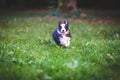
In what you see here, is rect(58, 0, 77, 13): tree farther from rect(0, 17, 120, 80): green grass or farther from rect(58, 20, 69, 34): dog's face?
rect(58, 20, 69, 34): dog's face

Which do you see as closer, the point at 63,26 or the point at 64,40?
the point at 63,26

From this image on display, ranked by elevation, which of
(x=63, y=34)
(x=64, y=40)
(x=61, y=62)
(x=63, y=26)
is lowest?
(x=61, y=62)

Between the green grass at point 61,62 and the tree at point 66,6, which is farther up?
the tree at point 66,6

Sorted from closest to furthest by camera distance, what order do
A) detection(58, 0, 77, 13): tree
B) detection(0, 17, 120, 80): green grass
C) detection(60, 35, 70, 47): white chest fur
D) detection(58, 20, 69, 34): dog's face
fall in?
1. detection(0, 17, 120, 80): green grass
2. detection(58, 20, 69, 34): dog's face
3. detection(60, 35, 70, 47): white chest fur
4. detection(58, 0, 77, 13): tree

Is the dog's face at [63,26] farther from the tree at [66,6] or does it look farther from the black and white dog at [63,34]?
the tree at [66,6]

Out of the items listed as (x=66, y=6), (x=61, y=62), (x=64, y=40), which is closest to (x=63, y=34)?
(x=64, y=40)

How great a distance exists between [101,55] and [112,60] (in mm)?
451

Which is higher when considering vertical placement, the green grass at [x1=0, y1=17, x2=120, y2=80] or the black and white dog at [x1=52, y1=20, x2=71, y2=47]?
the black and white dog at [x1=52, y1=20, x2=71, y2=47]

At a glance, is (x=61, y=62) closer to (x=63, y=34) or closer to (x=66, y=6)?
(x=63, y=34)

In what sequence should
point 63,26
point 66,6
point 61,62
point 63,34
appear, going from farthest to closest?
point 66,6
point 63,34
point 63,26
point 61,62

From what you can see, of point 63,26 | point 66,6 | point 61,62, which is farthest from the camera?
point 66,6

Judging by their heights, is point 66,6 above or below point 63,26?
below

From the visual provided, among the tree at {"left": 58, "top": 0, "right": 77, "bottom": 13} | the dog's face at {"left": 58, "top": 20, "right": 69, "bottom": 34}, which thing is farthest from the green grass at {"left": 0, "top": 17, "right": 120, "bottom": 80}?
the tree at {"left": 58, "top": 0, "right": 77, "bottom": 13}

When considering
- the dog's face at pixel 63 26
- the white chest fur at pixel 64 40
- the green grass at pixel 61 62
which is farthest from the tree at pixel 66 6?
the dog's face at pixel 63 26
